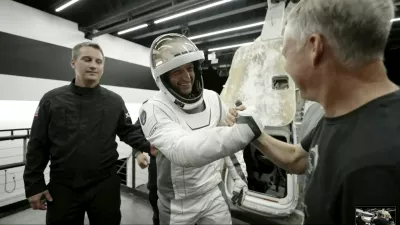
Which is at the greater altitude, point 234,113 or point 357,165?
point 234,113

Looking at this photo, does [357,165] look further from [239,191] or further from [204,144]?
[239,191]

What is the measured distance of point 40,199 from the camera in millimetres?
1663

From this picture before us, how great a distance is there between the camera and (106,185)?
1.85 metres

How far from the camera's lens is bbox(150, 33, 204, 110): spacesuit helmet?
4.34ft

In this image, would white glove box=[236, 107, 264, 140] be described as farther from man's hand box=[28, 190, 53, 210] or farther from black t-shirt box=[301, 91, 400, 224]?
man's hand box=[28, 190, 53, 210]

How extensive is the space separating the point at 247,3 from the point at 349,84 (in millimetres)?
5196

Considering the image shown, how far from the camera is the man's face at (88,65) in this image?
1858 millimetres

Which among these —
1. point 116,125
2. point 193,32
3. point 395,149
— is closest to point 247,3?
point 193,32

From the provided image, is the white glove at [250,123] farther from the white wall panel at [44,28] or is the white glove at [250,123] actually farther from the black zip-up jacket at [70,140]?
the white wall panel at [44,28]

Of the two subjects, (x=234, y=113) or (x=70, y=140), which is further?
(x=70, y=140)

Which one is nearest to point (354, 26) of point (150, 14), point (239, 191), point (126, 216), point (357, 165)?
point (357, 165)

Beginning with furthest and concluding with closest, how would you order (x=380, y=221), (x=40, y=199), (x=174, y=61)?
(x=40, y=199) → (x=174, y=61) → (x=380, y=221)

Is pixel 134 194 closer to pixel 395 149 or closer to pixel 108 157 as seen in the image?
pixel 108 157

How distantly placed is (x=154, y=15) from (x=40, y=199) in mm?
4549
